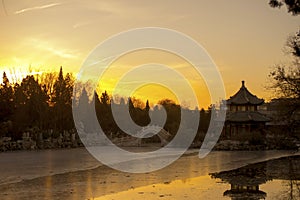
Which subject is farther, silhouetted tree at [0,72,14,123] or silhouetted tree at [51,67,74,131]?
silhouetted tree at [51,67,74,131]

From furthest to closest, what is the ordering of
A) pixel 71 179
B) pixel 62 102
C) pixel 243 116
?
pixel 62 102 → pixel 243 116 → pixel 71 179

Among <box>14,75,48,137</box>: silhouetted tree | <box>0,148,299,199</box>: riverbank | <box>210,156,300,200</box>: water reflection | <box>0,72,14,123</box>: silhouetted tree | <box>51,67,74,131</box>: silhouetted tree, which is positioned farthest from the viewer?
<box>51,67,74,131</box>: silhouetted tree

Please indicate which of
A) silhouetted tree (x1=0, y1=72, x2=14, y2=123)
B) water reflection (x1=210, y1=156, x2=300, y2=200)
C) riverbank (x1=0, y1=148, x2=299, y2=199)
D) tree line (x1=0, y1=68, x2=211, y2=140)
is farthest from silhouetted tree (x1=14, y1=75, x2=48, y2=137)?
water reflection (x1=210, y1=156, x2=300, y2=200)

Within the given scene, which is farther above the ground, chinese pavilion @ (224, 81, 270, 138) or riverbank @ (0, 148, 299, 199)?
chinese pavilion @ (224, 81, 270, 138)

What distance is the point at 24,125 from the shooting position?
47.5 meters

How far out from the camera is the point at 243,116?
5447 centimetres

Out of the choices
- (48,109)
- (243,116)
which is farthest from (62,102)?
(243,116)

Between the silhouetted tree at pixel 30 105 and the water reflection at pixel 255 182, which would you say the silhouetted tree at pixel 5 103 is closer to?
the silhouetted tree at pixel 30 105

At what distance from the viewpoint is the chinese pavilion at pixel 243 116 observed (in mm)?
54188

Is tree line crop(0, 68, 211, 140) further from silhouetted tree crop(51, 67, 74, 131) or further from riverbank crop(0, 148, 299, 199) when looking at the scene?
riverbank crop(0, 148, 299, 199)

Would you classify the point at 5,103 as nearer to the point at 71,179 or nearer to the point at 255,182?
the point at 71,179

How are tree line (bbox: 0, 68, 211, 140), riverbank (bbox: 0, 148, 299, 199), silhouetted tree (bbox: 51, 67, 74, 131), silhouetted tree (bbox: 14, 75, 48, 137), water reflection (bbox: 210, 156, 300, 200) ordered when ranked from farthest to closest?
silhouetted tree (bbox: 51, 67, 74, 131) < silhouetted tree (bbox: 14, 75, 48, 137) < tree line (bbox: 0, 68, 211, 140) < riverbank (bbox: 0, 148, 299, 199) < water reflection (bbox: 210, 156, 300, 200)

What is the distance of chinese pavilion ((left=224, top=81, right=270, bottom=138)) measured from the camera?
5419 cm

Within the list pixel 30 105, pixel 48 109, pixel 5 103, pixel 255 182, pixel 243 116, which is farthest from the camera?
pixel 243 116
